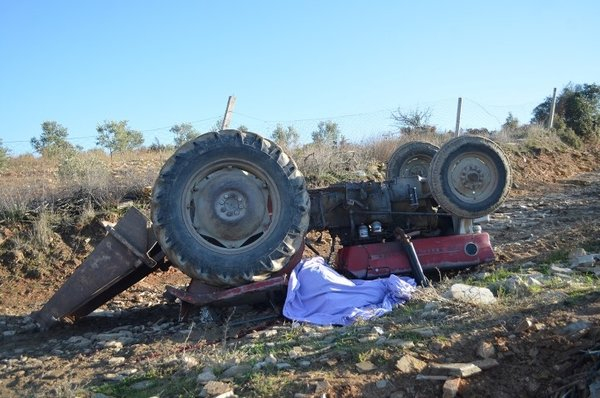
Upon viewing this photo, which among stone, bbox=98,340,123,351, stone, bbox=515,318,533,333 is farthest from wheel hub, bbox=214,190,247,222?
stone, bbox=515,318,533,333

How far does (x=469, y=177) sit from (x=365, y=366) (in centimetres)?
313

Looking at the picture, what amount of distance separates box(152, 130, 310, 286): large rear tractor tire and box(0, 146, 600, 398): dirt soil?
1.88 ft

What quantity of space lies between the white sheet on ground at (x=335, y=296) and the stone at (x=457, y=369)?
1705 millimetres

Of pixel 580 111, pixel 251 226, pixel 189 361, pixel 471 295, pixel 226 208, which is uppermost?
pixel 580 111

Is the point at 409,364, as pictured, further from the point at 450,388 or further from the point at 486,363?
the point at 486,363

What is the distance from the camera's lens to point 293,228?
5.32 metres

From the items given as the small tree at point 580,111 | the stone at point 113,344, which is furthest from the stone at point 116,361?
the small tree at point 580,111

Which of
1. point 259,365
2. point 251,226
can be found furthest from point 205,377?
point 251,226

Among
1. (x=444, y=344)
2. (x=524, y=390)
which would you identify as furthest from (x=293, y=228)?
(x=524, y=390)

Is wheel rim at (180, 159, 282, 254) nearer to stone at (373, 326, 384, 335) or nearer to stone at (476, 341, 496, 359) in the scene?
stone at (373, 326, 384, 335)

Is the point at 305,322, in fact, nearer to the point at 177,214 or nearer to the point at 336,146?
the point at 177,214

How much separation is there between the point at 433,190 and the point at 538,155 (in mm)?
12206

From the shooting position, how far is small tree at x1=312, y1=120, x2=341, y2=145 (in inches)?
525

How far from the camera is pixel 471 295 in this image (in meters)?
4.56
